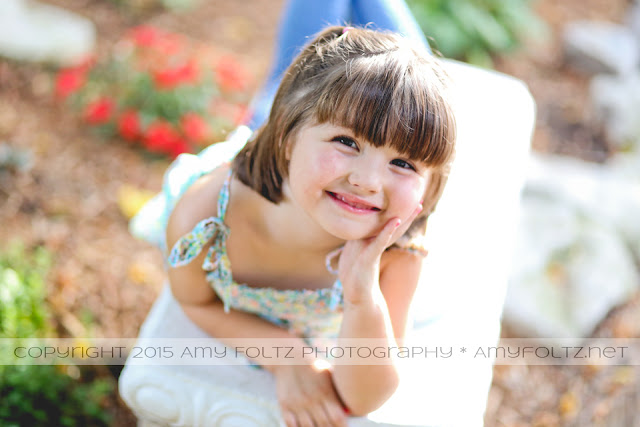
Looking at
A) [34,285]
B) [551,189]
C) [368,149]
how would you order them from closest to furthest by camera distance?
[368,149], [34,285], [551,189]

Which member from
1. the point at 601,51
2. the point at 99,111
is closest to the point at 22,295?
the point at 99,111

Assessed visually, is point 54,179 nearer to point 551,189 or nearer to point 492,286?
point 492,286

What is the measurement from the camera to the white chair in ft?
4.95

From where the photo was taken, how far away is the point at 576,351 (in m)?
2.76

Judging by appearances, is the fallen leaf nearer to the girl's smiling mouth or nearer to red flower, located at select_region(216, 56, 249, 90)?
red flower, located at select_region(216, 56, 249, 90)

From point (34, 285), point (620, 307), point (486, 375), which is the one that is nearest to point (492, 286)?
point (486, 375)

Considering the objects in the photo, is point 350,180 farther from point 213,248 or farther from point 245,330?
point 245,330

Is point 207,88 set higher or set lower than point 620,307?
higher

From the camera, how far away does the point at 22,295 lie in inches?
86.7

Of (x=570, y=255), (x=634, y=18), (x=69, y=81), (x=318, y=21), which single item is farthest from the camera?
(x=634, y=18)

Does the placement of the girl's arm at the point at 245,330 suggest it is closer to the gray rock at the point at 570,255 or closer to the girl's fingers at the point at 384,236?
the girl's fingers at the point at 384,236

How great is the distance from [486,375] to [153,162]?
2.22 metres

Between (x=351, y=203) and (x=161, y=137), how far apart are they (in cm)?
209

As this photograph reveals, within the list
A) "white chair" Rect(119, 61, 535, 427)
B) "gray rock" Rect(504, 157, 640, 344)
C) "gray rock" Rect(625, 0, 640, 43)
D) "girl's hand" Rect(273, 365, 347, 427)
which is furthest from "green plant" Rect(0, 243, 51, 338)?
"gray rock" Rect(625, 0, 640, 43)
